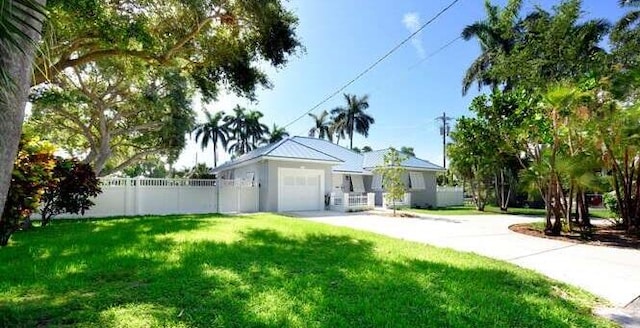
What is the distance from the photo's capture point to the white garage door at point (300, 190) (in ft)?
64.1

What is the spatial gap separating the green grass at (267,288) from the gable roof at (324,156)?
40.8 feet

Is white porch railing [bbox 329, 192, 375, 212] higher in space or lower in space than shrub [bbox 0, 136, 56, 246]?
lower

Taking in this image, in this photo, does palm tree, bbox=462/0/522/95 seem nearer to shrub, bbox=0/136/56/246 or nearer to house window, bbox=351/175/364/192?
house window, bbox=351/175/364/192

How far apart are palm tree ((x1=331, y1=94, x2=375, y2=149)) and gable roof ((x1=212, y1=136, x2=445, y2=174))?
1701 cm

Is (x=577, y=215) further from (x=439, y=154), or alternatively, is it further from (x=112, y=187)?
(x=439, y=154)

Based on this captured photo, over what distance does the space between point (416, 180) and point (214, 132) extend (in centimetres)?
2968

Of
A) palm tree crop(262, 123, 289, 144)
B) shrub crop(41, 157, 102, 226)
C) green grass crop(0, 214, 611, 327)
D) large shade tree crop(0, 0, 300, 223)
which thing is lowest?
green grass crop(0, 214, 611, 327)

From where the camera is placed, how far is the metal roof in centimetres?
2562

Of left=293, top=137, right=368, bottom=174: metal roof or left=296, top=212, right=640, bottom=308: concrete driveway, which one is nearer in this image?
left=296, top=212, right=640, bottom=308: concrete driveway

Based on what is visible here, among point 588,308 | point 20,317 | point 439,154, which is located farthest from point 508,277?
point 439,154

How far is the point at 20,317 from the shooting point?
3473mm

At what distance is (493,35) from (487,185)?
33.7ft

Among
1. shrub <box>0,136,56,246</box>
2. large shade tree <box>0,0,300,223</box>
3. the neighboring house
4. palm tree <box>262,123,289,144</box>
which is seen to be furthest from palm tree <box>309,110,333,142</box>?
shrub <box>0,136,56,246</box>

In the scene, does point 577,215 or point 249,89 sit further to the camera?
point 577,215
